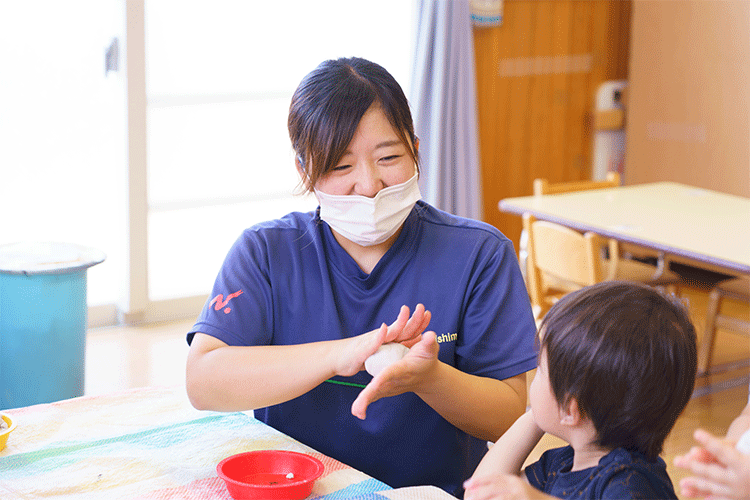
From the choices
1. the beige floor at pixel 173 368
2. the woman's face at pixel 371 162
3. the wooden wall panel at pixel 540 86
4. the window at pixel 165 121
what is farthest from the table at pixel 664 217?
the woman's face at pixel 371 162

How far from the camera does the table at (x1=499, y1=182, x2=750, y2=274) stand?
2879mm

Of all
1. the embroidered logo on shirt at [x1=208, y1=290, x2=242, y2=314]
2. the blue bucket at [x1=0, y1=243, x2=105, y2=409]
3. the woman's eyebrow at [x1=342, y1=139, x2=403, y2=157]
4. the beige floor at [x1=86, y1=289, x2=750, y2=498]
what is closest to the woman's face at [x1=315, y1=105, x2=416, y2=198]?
the woman's eyebrow at [x1=342, y1=139, x2=403, y2=157]

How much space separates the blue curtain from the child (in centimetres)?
339

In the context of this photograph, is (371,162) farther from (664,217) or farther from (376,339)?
(664,217)

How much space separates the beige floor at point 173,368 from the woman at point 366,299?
1675 mm

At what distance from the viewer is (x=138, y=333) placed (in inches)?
159

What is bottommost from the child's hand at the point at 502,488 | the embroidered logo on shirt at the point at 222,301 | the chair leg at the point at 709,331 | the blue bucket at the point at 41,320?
the chair leg at the point at 709,331

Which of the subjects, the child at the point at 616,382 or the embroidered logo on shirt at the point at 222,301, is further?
the embroidered logo on shirt at the point at 222,301

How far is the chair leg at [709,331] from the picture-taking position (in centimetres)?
354

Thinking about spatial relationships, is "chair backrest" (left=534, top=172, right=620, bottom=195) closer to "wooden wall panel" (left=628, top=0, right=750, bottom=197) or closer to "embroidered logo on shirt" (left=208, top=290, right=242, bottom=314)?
"wooden wall panel" (left=628, top=0, right=750, bottom=197)

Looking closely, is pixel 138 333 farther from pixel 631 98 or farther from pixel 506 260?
pixel 631 98

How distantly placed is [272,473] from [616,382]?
51cm

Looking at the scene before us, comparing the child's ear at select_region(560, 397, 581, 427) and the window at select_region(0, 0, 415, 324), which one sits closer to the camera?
the child's ear at select_region(560, 397, 581, 427)

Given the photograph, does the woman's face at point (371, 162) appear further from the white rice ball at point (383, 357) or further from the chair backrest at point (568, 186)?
the chair backrest at point (568, 186)
